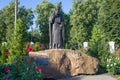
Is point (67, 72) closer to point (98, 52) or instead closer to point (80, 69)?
point (80, 69)

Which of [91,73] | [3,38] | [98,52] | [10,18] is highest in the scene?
[10,18]

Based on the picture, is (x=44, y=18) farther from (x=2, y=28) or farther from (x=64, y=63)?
(x=64, y=63)

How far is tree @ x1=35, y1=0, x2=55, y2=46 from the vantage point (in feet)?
164

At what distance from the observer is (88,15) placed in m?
43.1

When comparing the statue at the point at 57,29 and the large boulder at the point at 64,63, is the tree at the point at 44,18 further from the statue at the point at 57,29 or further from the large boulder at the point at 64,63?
the large boulder at the point at 64,63

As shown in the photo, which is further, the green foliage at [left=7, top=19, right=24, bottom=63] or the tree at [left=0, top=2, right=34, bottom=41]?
the tree at [left=0, top=2, right=34, bottom=41]

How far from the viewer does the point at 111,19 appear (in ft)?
110

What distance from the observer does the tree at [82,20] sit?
1677 inches

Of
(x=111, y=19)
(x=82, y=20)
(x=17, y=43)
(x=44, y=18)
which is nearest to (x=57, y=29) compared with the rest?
(x=17, y=43)

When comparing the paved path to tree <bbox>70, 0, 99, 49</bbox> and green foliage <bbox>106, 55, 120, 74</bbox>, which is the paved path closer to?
green foliage <bbox>106, 55, 120, 74</bbox>

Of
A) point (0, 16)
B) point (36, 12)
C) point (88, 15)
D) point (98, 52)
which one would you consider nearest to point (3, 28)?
point (0, 16)

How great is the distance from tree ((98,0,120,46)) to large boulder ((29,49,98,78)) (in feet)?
68.9

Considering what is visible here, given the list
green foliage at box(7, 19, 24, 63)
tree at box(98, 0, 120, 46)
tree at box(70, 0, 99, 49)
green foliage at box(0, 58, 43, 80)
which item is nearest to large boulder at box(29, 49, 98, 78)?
green foliage at box(0, 58, 43, 80)

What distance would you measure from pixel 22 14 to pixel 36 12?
234 centimetres
